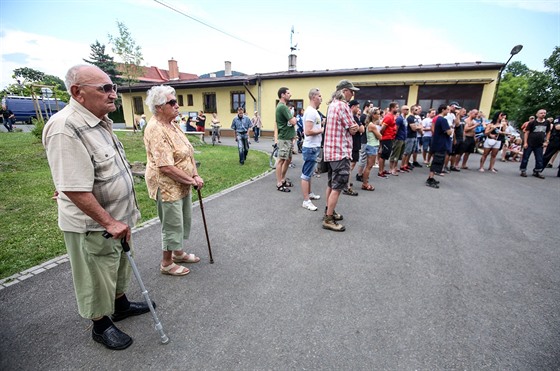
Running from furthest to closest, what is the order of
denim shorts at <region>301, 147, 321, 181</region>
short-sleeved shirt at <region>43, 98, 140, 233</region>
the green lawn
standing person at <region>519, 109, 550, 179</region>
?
standing person at <region>519, 109, 550, 179</region>
denim shorts at <region>301, 147, 321, 181</region>
the green lawn
short-sleeved shirt at <region>43, 98, 140, 233</region>

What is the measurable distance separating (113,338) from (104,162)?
1358mm

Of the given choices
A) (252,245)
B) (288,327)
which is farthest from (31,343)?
(252,245)

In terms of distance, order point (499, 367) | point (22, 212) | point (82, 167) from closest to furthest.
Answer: point (82, 167) < point (499, 367) < point (22, 212)

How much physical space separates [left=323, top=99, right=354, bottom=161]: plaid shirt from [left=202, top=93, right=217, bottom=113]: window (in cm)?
2013

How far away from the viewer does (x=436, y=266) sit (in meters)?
3.16

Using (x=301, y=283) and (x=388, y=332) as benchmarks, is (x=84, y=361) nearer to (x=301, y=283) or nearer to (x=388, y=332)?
(x=301, y=283)

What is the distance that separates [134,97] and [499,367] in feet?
99.5

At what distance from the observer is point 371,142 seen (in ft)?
21.1

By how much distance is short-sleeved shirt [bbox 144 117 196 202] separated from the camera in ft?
8.02

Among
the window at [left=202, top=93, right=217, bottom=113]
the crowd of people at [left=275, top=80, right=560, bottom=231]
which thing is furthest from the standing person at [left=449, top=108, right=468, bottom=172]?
the window at [left=202, top=93, right=217, bottom=113]

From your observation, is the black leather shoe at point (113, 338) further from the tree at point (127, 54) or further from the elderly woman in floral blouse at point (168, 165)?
the tree at point (127, 54)

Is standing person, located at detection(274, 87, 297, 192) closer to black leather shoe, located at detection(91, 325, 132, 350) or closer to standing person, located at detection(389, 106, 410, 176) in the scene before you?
standing person, located at detection(389, 106, 410, 176)

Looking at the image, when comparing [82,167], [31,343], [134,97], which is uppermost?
[134,97]

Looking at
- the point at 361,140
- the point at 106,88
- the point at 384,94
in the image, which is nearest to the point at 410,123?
the point at 361,140
